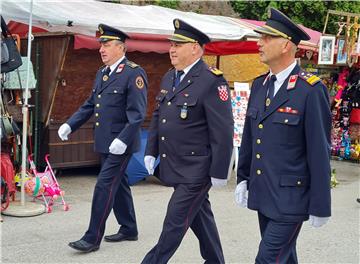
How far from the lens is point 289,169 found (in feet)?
10.8

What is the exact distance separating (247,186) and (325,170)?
0.59m

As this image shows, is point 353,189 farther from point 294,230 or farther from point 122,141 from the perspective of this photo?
point 294,230

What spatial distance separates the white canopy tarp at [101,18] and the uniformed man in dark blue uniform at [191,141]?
12.0 feet

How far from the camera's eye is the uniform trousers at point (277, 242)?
3.23 m

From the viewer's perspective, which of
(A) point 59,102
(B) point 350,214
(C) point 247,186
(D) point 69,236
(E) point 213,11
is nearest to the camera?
(C) point 247,186

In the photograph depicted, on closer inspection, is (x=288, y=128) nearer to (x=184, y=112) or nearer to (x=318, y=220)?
(x=318, y=220)

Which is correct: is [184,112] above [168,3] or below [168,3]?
below

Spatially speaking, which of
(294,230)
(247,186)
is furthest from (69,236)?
(294,230)

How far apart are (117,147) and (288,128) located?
1.93 meters

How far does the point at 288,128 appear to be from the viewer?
3.31 metres

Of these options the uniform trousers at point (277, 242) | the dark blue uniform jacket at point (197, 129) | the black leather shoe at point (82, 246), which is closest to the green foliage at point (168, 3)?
the black leather shoe at point (82, 246)

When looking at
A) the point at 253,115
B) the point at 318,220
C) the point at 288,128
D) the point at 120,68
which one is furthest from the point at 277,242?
the point at 120,68

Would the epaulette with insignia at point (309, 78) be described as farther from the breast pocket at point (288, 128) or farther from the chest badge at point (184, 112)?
the chest badge at point (184, 112)

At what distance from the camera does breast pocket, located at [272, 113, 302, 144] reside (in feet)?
10.8
